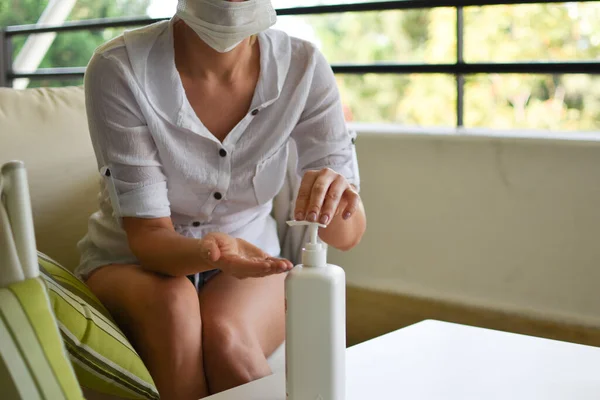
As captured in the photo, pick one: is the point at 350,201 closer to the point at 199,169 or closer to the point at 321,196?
the point at 321,196

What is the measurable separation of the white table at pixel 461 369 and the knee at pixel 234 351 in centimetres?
13

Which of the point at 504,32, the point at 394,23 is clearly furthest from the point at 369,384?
the point at 394,23

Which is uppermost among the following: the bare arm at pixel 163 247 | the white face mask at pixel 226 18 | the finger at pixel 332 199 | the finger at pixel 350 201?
the white face mask at pixel 226 18

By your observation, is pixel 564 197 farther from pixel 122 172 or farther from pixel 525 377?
pixel 122 172

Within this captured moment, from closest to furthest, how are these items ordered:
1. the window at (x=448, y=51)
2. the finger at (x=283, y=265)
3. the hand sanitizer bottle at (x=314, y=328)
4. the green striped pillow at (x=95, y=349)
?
the hand sanitizer bottle at (x=314, y=328) < the finger at (x=283, y=265) < the green striped pillow at (x=95, y=349) < the window at (x=448, y=51)

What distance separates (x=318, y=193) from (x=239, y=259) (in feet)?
0.47

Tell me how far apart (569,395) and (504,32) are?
6040 mm

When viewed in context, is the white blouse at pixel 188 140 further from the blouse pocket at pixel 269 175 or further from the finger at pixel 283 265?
the finger at pixel 283 265

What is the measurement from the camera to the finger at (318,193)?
105 cm

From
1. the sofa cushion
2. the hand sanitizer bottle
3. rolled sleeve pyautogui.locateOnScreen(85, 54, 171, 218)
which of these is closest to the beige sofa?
the sofa cushion

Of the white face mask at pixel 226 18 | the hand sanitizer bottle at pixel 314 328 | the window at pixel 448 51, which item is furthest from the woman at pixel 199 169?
the window at pixel 448 51

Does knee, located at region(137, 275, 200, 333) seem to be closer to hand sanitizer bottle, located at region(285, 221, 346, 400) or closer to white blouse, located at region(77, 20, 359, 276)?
white blouse, located at region(77, 20, 359, 276)

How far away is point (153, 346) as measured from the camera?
1283 millimetres

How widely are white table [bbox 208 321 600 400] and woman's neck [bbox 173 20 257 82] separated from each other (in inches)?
23.0
